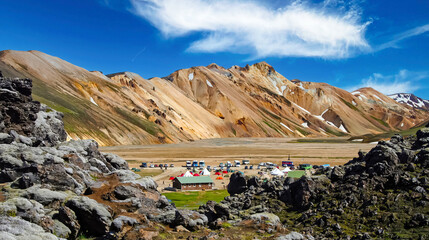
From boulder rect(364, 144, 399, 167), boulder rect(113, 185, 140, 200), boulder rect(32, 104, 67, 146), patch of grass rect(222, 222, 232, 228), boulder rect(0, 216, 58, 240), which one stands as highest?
boulder rect(32, 104, 67, 146)

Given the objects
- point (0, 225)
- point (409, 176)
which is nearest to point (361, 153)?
point (409, 176)

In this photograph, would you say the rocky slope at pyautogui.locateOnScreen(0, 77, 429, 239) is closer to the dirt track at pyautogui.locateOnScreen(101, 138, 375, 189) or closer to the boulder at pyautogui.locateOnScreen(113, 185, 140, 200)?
the boulder at pyautogui.locateOnScreen(113, 185, 140, 200)

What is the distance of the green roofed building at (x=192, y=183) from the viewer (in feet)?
209

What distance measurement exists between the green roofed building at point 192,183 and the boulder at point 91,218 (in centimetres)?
4115

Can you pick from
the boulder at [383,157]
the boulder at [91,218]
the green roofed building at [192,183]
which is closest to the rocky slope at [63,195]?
the boulder at [91,218]

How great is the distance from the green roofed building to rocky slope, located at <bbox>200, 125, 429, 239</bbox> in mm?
27087

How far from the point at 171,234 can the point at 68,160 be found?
1569 cm

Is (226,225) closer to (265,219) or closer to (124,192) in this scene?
(265,219)

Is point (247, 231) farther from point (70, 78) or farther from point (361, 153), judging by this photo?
point (70, 78)

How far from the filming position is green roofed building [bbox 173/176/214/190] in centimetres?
A: 6360

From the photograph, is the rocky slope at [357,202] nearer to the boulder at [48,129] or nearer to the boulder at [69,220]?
the boulder at [69,220]

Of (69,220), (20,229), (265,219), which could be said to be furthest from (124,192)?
(265,219)

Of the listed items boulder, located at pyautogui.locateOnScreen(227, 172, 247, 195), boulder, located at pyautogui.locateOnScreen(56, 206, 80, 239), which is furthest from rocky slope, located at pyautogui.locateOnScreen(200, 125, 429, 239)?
boulder, located at pyautogui.locateOnScreen(56, 206, 80, 239)

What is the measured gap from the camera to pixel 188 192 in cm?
6141
